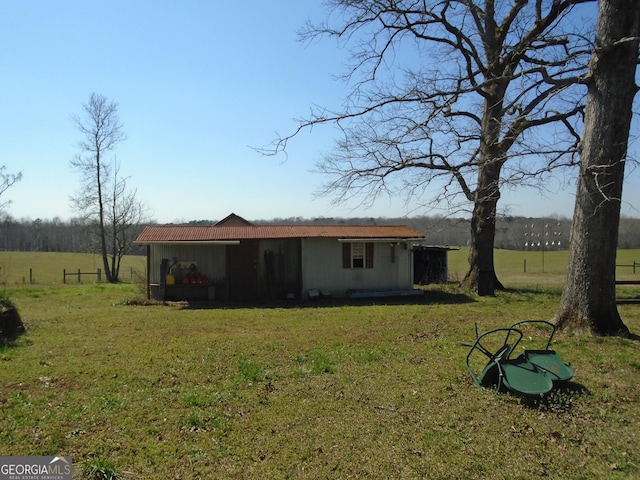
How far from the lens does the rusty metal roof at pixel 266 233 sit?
51.1 ft

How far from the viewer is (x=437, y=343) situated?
8.06 m

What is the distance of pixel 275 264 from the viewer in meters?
16.3

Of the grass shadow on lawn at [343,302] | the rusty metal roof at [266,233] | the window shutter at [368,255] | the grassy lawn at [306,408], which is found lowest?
the grass shadow on lawn at [343,302]

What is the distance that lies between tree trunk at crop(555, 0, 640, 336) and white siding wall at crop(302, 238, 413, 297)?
8.80 m

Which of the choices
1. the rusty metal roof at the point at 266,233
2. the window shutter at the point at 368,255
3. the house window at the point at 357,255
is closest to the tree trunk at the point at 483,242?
the rusty metal roof at the point at 266,233

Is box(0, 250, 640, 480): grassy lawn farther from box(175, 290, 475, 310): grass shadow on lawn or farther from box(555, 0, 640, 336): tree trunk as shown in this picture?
box(175, 290, 475, 310): grass shadow on lawn

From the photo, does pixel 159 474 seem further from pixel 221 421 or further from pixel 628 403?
pixel 628 403

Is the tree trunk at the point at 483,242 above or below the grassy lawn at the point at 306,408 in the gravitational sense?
above

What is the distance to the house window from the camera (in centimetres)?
1645

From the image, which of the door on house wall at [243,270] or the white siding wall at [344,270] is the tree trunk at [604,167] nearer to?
the white siding wall at [344,270]

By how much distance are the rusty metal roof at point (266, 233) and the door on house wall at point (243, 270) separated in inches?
18.2

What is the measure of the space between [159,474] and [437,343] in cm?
553

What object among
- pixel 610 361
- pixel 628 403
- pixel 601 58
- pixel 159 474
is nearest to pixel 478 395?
pixel 628 403

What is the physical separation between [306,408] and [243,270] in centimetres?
1143
